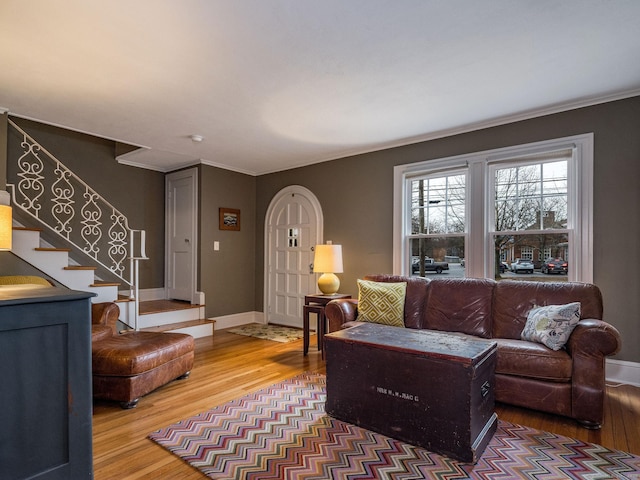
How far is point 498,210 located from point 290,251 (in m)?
2.95

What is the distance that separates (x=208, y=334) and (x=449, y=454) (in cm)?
371

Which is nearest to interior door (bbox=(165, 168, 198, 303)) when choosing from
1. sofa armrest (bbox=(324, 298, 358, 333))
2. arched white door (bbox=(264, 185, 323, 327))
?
arched white door (bbox=(264, 185, 323, 327))

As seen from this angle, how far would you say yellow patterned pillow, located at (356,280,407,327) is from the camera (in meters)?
3.56

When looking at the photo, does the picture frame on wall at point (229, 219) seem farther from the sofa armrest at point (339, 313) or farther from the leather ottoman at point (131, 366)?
the leather ottoman at point (131, 366)

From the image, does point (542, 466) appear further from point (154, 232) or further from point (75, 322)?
point (154, 232)

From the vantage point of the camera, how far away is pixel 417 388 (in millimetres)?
2094

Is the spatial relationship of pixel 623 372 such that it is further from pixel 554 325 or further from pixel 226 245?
pixel 226 245

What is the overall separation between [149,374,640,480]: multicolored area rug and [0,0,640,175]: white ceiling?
8.01ft

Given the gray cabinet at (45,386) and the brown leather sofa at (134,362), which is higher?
the gray cabinet at (45,386)

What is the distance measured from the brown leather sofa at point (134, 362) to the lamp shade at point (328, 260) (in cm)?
170

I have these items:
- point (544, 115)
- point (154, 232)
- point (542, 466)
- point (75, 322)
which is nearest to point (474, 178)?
point (544, 115)

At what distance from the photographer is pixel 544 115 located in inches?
137

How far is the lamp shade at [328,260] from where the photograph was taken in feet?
14.3

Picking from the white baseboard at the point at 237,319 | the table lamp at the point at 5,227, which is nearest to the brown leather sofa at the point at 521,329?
the white baseboard at the point at 237,319
